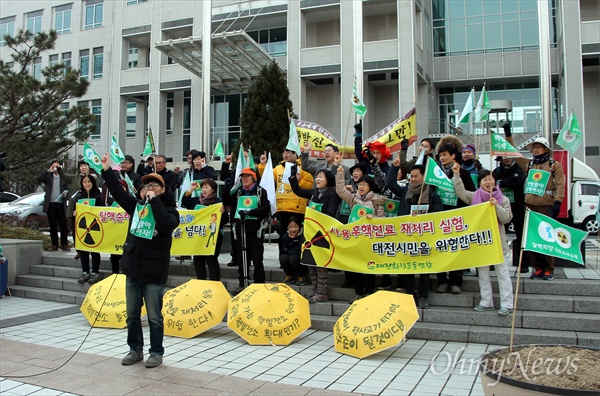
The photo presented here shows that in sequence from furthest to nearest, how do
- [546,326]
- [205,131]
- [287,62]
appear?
[287,62] < [205,131] < [546,326]

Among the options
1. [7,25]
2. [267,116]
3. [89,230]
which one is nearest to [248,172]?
[89,230]

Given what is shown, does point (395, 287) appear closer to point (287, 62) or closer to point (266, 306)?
point (266, 306)

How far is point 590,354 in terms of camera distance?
370 cm

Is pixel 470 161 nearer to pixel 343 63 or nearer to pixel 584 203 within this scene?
pixel 584 203

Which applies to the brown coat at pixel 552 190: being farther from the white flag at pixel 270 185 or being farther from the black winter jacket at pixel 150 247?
the black winter jacket at pixel 150 247

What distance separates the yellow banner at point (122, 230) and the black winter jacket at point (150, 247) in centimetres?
269

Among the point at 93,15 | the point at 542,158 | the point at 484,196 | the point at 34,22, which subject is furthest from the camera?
the point at 34,22

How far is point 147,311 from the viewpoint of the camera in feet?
18.8

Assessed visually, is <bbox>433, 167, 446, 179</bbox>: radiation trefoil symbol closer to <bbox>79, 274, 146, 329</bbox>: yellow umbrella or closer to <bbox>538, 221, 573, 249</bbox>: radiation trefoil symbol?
<bbox>538, 221, 573, 249</bbox>: radiation trefoil symbol

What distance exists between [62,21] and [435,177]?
44.4 metres

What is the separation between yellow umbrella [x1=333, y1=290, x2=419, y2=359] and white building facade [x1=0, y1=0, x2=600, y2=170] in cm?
2303

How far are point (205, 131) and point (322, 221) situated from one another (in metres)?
14.7

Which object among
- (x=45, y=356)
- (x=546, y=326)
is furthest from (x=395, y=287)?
(x=45, y=356)

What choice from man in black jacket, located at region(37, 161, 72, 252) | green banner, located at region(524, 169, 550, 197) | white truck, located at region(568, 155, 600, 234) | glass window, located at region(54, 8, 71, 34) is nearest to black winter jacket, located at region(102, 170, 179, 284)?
green banner, located at region(524, 169, 550, 197)
